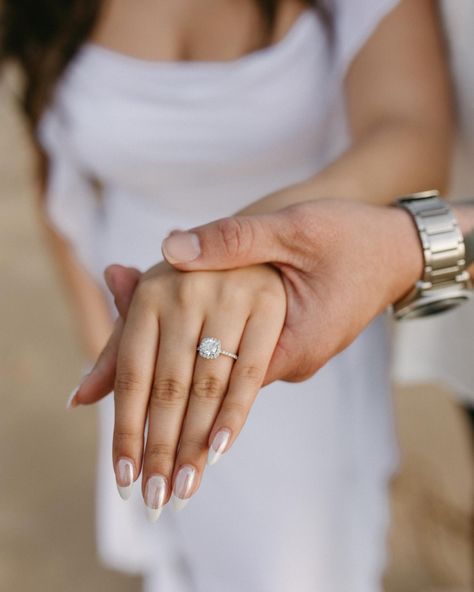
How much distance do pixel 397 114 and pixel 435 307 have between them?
0.98 feet

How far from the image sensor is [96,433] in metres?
2.27

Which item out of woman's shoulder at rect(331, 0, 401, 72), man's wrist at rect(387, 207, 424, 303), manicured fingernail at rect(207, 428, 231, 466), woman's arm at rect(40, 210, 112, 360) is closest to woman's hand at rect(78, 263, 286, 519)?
manicured fingernail at rect(207, 428, 231, 466)

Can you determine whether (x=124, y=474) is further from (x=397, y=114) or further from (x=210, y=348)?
(x=397, y=114)

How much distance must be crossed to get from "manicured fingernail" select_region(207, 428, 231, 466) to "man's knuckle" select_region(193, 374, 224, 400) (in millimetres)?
43

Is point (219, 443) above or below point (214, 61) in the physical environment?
below

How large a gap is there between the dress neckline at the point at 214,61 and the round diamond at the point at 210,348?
2.06 ft

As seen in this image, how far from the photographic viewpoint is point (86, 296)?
162cm

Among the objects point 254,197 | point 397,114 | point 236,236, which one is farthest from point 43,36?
point 236,236

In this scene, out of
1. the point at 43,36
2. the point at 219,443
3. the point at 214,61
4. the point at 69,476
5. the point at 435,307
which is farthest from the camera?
the point at 69,476

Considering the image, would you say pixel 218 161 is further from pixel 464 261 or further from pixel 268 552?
pixel 268 552

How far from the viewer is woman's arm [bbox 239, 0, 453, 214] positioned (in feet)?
3.26

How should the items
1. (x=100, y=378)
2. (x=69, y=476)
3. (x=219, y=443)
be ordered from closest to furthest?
(x=219, y=443)
(x=100, y=378)
(x=69, y=476)

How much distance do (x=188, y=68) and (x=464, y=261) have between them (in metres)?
0.60

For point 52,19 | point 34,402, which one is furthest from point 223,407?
point 34,402
